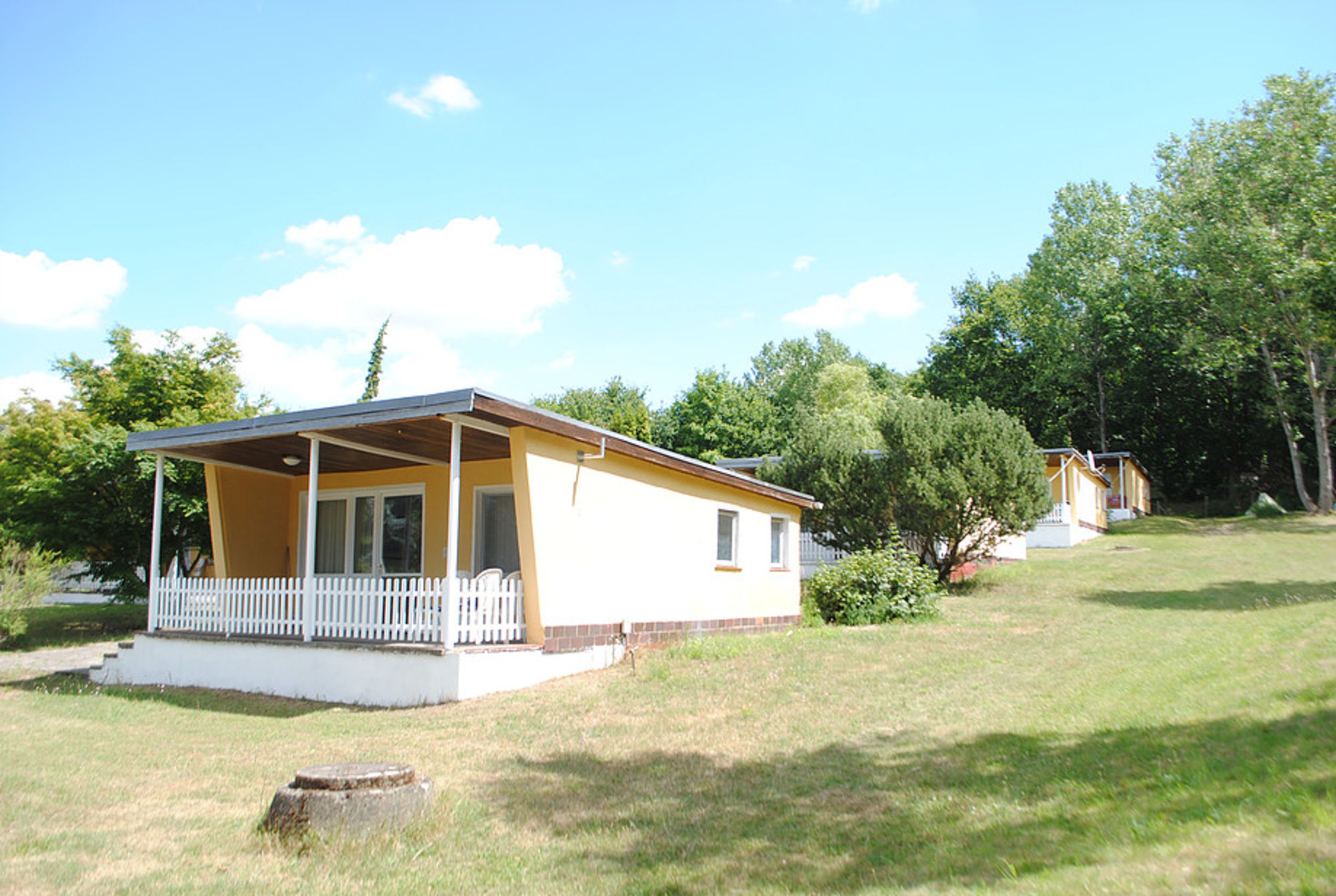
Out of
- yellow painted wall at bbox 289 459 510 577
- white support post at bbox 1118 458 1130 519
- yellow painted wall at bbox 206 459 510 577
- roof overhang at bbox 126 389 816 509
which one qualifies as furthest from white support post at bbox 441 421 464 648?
white support post at bbox 1118 458 1130 519

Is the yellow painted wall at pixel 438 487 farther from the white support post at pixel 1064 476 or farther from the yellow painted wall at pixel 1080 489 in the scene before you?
the white support post at pixel 1064 476

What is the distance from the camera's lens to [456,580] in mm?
10641

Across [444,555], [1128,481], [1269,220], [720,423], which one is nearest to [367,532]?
[444,555]

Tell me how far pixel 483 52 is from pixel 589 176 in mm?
3117

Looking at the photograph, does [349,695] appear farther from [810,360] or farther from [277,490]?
[810,360]

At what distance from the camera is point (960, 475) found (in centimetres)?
1948

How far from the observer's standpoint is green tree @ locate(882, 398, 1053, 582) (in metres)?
19.6

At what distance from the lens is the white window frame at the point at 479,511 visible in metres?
13.9

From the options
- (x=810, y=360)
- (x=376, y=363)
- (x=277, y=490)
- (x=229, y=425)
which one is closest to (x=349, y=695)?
(x=229, y=425)

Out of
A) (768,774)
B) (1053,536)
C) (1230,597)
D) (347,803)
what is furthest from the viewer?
(1053,536)

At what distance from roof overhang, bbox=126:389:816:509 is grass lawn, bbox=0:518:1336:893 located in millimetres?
3104

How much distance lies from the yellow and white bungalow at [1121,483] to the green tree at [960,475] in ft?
77.8

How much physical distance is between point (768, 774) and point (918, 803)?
51.7 inches

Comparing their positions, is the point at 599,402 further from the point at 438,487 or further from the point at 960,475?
the point at 438,487
